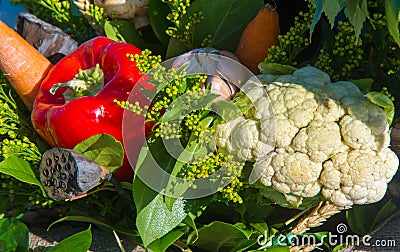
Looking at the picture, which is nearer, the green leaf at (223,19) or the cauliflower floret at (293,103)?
the cauliflower floret at (293,103)

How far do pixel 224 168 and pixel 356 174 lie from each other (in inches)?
7.9

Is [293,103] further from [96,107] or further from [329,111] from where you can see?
[96,107]

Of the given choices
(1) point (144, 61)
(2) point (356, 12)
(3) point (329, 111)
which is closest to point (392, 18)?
(2) point (356, 12)

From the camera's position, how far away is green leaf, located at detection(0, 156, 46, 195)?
3.10 feet

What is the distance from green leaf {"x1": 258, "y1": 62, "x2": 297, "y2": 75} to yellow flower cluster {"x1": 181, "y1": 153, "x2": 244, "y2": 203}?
165mm

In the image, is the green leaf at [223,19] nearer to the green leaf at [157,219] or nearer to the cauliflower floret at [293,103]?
the cauliflower floret at [293,103]

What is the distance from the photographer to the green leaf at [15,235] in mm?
979

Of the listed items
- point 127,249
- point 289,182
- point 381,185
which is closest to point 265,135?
point 289,182

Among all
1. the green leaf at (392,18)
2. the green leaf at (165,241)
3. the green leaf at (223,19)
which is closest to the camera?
the green leaf at (392,18)

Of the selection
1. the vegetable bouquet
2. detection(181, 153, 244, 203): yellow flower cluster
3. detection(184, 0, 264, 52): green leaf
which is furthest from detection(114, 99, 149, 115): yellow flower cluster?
detection(184, 0, 264, 52): green leaf

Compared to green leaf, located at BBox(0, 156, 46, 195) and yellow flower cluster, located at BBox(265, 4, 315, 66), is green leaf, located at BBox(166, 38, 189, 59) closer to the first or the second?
yellow flower cluster, located at BBox(265, 4, 315, 66)

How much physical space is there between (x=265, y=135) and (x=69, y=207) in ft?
1.46

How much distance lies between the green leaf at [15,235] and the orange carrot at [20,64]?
9.6 inches

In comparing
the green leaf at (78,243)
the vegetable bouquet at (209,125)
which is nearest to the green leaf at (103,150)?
the vegetable bouquet at (209,125)
